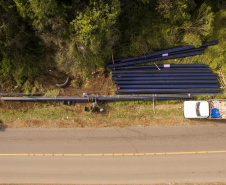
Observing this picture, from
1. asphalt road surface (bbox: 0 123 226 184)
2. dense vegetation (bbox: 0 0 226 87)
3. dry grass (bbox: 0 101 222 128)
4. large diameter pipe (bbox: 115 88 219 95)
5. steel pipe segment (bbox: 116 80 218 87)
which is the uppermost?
dense vegetation (bbox: 0 0 226 87)

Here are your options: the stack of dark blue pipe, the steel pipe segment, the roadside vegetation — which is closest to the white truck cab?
the roadside vegetation

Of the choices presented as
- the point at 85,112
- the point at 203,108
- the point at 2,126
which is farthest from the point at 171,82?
the point at 2,126

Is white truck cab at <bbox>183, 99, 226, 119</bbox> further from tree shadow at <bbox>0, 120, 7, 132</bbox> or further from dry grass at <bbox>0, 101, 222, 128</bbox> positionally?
tree shadow at <bbox>0, 120, 7, 132</bbox>

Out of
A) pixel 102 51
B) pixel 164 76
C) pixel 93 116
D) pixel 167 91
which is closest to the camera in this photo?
pixel 102 51

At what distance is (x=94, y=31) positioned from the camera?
32.3 feet

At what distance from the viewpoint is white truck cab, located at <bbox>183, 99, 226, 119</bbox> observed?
12016 mm

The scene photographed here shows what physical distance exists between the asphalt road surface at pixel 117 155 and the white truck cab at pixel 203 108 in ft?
3.40

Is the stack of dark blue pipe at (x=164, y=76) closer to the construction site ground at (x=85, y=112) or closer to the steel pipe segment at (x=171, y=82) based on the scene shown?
the steel pipe segment at (x=171, y=82)

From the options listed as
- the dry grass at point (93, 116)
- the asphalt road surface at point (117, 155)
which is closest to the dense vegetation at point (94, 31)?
the dry grass at point (93, 116)

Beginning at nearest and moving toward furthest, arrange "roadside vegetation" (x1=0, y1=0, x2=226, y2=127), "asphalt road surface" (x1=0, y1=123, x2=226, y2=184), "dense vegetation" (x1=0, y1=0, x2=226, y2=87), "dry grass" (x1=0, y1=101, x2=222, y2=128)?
"dense vegetation" (x1=0, y1=0, x2=226, y2=87) → "roadside vegetation" (x1=0, y1=0, x2=226, y2=127) → "asphalt road surface" (x1=0, y1=123, x2=226, y2=184) → "dry grass" (x1=0, y1=101, x2=222, y2=128)

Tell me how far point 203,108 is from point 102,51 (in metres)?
8.01

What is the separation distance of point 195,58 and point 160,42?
291 centimetres

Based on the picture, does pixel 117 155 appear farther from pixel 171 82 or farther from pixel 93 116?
pixel 171 82

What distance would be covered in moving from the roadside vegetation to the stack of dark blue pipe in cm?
47
